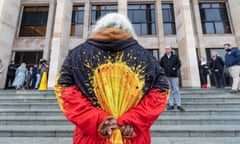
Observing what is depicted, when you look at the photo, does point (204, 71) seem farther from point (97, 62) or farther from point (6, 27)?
point (6, 27)

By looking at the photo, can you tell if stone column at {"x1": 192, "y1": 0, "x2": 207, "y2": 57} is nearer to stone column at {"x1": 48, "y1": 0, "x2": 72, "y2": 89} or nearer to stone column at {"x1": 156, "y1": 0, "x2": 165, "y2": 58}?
stone column at {"x1": 156, "y1": 0, "x2": 165, "y2": 58}

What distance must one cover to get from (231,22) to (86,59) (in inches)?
738

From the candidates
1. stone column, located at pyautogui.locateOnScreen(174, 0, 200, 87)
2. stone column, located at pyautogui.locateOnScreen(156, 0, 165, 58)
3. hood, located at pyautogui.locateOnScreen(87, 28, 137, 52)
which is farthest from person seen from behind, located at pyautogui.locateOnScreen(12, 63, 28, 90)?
hood, located at pyautogui.locateOnScreen(87, 28, 137, 52)

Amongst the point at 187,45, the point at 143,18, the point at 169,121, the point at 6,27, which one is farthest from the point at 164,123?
the point at 6,27

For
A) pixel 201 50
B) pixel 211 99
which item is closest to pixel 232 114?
pixel 211 99

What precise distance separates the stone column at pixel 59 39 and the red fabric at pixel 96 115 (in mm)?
11111

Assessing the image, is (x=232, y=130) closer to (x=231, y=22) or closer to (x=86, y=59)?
(x=86, y=59)

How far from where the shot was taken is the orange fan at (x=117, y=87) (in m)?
1.28

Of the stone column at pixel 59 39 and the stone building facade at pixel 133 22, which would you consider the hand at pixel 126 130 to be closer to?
the stone column at pixel 59 39

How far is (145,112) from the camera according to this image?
126cm

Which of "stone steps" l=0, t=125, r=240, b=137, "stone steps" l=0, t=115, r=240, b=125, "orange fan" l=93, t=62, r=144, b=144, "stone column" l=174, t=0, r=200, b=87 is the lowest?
"stone steps" l=0, t=125, r=240, b=137

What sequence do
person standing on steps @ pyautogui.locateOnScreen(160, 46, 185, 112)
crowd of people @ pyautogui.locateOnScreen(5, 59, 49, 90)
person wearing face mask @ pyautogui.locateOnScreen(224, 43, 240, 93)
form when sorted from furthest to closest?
crowd of people @ pyautogui.locateOnScreen(5, 59, 49, 90) < person wearing face mask @ pyautogui.locateOnScreen(224, 43, 240, 93) < person standing on steps @ pyautogui.locateOnScreen(160, 46, 185, 112)

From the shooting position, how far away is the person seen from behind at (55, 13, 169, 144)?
1227mm

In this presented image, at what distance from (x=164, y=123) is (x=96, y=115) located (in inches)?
179
